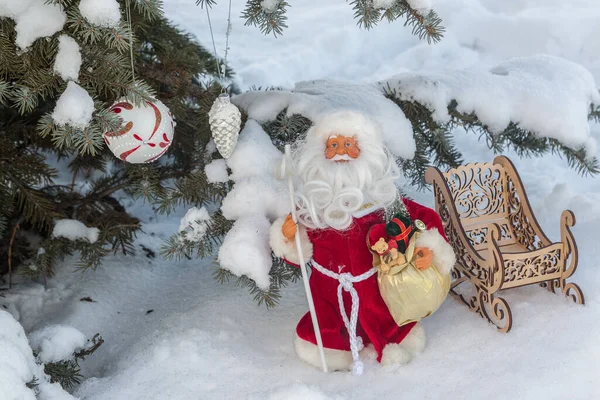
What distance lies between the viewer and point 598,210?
171cm

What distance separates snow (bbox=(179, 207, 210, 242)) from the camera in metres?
1.30

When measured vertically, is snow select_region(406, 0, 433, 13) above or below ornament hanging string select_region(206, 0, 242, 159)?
above

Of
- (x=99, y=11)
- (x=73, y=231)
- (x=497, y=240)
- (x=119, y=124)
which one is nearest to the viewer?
(x=99, y=11)

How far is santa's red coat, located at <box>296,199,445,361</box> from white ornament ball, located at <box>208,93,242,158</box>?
0.81ft

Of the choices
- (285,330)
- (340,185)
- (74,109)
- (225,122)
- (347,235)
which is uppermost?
(74,109)

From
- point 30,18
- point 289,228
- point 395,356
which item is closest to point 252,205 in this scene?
point 289,228

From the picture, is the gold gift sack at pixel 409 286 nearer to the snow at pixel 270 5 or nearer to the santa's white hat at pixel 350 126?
the santa's white hat at pixel 350 126

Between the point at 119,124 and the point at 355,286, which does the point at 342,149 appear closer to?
the point at 355,286

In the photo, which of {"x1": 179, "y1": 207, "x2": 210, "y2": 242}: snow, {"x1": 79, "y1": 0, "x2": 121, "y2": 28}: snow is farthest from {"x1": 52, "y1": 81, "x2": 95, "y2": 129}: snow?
{"x1": 179, "y1": 207, "x2": 210, "y2": 242}: snow

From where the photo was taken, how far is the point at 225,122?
1225mm

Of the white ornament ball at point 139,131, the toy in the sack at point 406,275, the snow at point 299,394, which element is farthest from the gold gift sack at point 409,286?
the white ornament ball at point 139,131

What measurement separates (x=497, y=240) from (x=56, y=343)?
92cm

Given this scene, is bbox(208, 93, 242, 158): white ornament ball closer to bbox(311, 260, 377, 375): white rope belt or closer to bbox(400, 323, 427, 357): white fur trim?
bbox(311, 260, 377, 375): white rope belt

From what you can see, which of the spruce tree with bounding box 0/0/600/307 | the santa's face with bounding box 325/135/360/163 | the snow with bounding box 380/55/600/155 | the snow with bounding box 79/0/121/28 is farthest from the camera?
the snow with bounding box 380/55/600/155
